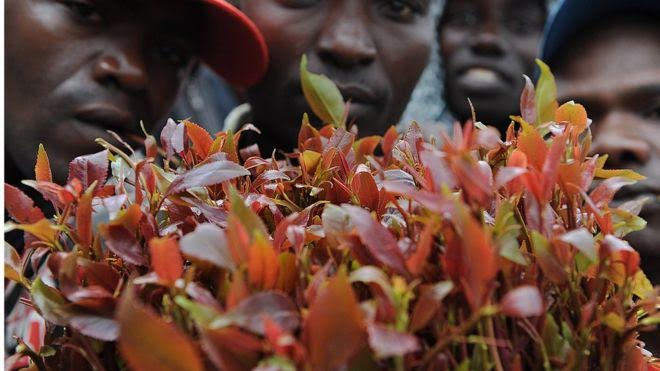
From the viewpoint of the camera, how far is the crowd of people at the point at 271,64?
0.95 meters

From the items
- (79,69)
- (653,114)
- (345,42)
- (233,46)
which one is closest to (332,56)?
(345,42)

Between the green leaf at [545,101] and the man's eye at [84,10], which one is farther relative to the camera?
the man's eye at [84,10]

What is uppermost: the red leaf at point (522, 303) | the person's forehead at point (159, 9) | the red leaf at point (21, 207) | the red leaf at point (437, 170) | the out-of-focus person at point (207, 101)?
the red leaf at point (437, 170)

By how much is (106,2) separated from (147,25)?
0.06 metres

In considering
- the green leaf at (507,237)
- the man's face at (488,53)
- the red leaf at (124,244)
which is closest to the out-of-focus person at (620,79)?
the man's face at (488,53)

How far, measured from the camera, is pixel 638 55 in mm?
1057

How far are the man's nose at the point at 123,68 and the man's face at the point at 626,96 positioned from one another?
0.64 meters

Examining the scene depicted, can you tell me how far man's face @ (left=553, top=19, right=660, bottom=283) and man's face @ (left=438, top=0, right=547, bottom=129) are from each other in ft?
0.75

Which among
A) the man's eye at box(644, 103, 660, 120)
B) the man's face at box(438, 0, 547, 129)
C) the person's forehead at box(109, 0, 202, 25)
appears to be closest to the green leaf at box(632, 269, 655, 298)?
the man's eye at box(644, 103, 660, 120)

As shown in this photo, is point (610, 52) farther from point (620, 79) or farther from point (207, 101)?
point (207, 101)

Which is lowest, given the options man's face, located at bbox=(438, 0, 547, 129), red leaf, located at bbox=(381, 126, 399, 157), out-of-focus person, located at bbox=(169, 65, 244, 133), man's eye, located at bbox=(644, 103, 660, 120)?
out-of-focus person, located at bbox=(169, 65, 244, 133)

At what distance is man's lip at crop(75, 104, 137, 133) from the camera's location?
958 millimetres

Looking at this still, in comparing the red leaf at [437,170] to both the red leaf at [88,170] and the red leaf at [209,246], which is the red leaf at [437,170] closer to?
the red leaf at [209,246]

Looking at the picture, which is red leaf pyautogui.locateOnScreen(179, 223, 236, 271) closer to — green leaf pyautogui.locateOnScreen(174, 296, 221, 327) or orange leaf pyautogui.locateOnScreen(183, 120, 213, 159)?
green leaf pyautogui.locateOnScreen(174, 296, 221, 327)
